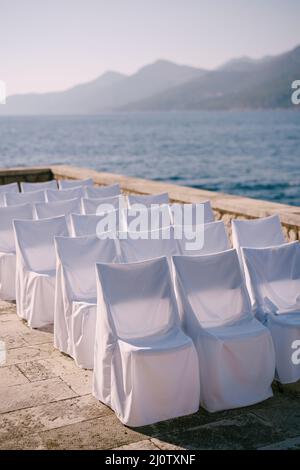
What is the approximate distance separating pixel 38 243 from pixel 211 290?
7.62 feet

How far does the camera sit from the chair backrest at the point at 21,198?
26.5ft

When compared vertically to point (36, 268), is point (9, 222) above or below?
above

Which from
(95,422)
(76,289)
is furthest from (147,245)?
(95,422)

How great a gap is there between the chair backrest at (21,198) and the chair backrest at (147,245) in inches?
113

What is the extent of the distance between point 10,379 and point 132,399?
3.81ft

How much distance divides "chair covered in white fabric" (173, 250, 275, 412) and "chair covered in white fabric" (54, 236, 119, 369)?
2.99 ft

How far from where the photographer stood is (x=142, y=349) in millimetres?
4031

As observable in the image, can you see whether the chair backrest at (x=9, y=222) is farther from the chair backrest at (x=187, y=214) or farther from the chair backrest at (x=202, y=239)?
the chair backrest at (x=202, y=239)

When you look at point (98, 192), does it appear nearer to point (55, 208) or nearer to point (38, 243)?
point (55, 208)

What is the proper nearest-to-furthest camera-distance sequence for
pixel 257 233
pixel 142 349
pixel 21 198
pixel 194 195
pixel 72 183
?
pixel 142 349 < pixel 257 233 < pixel 21 198 < pixel 194 195 < pixel 72 183

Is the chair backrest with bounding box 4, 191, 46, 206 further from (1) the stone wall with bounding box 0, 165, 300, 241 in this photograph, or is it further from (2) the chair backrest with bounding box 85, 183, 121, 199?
(1) the stone wall with bounding box 0, 165, 300, 241

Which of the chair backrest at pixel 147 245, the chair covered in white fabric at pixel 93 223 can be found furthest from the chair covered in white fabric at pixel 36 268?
the chair backrest at pixel 147 245
